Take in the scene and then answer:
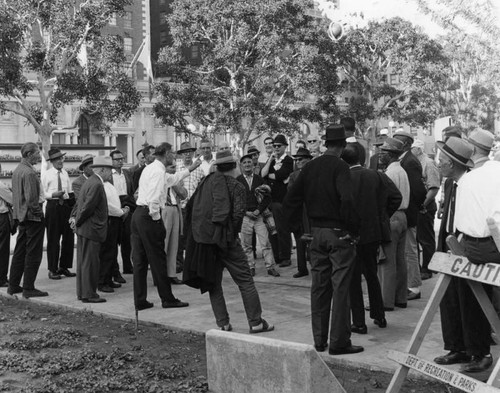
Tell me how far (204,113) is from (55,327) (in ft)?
91.5

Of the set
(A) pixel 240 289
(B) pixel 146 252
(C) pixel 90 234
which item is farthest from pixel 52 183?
(A) pixel 240 289

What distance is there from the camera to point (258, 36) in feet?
113

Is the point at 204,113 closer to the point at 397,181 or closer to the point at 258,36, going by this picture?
the point at 258,36

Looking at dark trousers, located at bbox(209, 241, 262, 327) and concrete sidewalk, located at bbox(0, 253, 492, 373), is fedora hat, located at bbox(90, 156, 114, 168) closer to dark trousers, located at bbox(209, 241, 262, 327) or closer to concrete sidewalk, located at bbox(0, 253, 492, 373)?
concrete sidewalk, located at bbox(0, 253, 492, 373)

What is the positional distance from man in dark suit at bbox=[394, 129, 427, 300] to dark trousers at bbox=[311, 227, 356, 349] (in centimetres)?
242

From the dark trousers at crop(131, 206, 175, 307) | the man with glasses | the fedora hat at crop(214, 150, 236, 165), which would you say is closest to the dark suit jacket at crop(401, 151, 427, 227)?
the fedora hat at crop(214, 150, 236, 165)

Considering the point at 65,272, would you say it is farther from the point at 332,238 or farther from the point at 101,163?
the point at 332,238

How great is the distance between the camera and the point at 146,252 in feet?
30.3

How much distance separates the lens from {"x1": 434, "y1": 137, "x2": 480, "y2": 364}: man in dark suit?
5996 millimetres

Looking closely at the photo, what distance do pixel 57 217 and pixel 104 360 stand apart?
19.1ft

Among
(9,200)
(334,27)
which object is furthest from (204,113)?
(9,200)

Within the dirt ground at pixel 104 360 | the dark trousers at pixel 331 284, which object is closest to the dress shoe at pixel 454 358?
the dirt ground at pixel 104 360

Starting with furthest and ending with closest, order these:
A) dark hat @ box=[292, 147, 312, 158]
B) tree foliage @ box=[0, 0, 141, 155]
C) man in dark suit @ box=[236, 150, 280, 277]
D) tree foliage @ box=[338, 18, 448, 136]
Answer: tree foliage @ box=[338, 18, 448, 136], tree foliage @ box=[0, 0, 141, 155], man in dark suit @ box=[236, 150, 280, 277], dark hat @ box=[292, 147, 312, 158]

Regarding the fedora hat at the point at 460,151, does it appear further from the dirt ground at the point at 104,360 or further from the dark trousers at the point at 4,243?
the dark trousers at the point at 4,243
